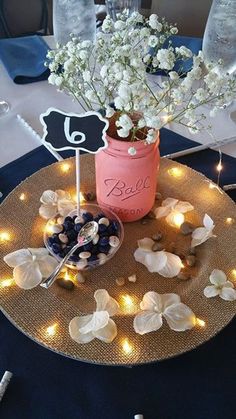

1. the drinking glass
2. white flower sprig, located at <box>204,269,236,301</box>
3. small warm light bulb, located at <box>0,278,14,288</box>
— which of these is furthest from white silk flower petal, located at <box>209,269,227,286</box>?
the drinking glass

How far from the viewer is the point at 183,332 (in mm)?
577

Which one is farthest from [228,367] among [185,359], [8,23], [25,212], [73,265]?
[8,23]

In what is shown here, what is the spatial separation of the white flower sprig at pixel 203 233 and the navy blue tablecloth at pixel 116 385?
16 cm

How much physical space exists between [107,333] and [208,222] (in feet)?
0.91

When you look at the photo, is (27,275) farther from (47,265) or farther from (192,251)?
(192,251)

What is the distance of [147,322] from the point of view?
1.91 ft

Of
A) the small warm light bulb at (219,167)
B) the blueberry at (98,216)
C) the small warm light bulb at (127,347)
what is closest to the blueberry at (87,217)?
the blueberry at (98,216)

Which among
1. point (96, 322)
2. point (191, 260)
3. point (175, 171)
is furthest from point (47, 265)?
point (175, 171)

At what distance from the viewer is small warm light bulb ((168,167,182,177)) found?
0.83 metres

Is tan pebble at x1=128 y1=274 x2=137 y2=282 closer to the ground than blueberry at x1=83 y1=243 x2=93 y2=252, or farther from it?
closer to the ground

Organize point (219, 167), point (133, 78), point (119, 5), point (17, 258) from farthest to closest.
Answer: point (119, 5), point (219, 167), point (17, 258), point (133, 78)

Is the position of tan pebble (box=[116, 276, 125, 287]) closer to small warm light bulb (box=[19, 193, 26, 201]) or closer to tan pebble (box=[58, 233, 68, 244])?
tan pebble (box=[58, 233, 68, 244])

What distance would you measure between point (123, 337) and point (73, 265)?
14 centimetres

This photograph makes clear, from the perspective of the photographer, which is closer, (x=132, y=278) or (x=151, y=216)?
(x=132, y=278)
